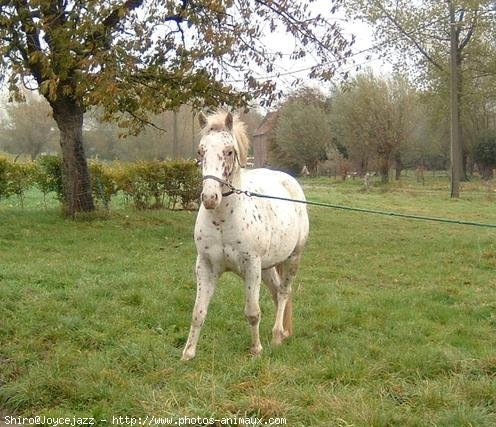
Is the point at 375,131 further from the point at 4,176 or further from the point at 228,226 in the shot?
the point at 228,226

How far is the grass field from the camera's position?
370cm

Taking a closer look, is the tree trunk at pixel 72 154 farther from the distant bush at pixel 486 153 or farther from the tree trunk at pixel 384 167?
the distant bush at pixel 486 153

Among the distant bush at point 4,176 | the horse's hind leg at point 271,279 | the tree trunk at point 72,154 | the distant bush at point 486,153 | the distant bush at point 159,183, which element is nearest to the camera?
the horse's hind leg at point 271,279

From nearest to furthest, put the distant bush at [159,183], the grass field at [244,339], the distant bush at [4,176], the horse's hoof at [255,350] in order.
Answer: the grass field at [244,339], the horse's hoof at [255,350], the distant bush at [4,176], the distant bush at [159,183]

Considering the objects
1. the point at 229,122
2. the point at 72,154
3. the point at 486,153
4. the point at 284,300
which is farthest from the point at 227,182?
the point at 486,153

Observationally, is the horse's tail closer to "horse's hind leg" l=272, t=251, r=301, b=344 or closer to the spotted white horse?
"horse's hind leg" l=272, t=251, r=301, b=344

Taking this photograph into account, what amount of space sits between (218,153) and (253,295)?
1.32m

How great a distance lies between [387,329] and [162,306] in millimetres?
2498

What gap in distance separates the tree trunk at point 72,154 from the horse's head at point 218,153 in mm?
10147

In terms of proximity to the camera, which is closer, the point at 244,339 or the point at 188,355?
the point at 188,355

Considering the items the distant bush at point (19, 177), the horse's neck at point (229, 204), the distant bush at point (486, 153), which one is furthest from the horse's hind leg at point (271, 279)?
the distant bush at point (486, 153)

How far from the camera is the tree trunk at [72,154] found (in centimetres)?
1420

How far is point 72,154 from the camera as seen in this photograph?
1426 centimetres

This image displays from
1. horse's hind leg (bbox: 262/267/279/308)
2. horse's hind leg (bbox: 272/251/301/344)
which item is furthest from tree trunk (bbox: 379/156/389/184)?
horse's hind leg (bbox: 262/267/279/308)
